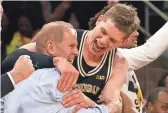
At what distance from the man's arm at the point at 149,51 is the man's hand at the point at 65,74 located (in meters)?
0.85

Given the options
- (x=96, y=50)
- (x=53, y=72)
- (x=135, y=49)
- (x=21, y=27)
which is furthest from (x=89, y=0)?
(x=53, y=72)

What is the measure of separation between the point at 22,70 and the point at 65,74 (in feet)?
0.64

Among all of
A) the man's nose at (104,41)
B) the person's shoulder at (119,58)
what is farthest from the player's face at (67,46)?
the person's shoulder at (119,58)

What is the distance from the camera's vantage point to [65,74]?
8.57ft

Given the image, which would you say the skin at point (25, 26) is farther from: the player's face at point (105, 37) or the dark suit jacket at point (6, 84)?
the dark suit jacket at point (6, 84)

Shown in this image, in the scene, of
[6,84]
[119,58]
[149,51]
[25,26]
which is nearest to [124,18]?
[119,58]

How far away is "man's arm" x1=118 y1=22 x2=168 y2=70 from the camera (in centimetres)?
349

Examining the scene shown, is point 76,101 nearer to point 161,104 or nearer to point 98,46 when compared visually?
point 98,46

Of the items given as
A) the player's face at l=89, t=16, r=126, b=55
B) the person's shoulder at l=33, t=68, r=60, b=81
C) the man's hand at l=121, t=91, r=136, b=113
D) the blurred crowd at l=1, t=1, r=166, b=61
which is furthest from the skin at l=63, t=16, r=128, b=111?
the blurred crowd at l=1, t=1, r=166, b=61

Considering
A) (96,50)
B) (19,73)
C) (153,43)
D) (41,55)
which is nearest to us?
(19,73)

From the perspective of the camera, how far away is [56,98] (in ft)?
8.40

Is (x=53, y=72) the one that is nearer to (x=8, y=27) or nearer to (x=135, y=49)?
(x=135, y=49)

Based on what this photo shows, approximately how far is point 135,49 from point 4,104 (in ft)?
3.98

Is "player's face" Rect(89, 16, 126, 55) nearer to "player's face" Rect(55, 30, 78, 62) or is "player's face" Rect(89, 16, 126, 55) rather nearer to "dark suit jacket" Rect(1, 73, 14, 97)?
"player's face" Rect(55, 30, 78, 62)
